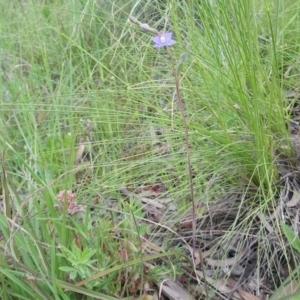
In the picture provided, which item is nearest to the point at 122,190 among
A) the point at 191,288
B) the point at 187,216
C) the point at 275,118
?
the point at 187,216

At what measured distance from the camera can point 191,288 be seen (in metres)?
1.32

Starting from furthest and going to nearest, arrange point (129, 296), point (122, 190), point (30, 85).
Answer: point (30, 85), point (122, 190), point (129, 296)

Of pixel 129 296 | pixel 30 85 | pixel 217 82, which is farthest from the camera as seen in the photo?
pixel 30 85

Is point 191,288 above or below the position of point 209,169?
below

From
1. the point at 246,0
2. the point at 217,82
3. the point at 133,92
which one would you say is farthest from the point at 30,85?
the point at 246,0

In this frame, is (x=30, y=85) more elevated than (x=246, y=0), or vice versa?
(x=246, y=0)

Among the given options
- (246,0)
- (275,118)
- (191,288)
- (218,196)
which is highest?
(246,0)

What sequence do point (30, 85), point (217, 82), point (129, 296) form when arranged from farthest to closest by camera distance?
point (30, 85) → point (217, 82) → point (129, 296)

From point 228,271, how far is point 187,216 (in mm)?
180

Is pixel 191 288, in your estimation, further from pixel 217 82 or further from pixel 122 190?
pixel 217 82

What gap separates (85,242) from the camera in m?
1.27

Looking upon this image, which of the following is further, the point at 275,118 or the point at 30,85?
the point at 30,85

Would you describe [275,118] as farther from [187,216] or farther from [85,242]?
[85,242]

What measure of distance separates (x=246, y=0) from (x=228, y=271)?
0.61 m
